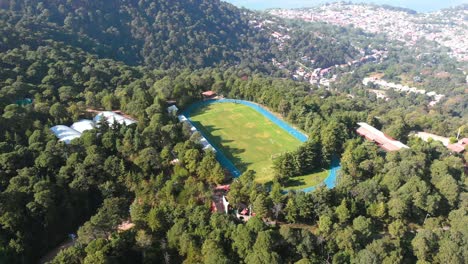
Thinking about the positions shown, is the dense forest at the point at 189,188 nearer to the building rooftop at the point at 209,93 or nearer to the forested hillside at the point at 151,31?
the building rooftop at the point at 209,93

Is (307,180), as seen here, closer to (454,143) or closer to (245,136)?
(245,136)

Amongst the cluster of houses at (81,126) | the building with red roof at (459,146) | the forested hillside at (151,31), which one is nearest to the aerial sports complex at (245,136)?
the cluster of houses at (81,126)

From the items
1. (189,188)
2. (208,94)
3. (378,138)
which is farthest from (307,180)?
(208,94)

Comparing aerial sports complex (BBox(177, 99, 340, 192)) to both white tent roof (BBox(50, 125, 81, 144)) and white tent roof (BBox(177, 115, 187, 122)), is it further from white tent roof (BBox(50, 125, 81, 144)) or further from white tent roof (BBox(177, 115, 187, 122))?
white tent roof (BBox(50, 125, 81, 144))

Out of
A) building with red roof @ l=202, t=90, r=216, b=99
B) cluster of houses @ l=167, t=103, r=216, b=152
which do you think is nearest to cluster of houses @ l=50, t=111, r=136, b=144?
cluster of houses @ l=167, t=103, r=216, b=152

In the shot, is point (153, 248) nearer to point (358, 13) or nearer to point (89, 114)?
point (89, 114)
